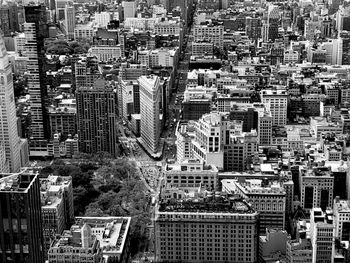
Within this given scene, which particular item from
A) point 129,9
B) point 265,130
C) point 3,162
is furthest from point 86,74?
point 129,9

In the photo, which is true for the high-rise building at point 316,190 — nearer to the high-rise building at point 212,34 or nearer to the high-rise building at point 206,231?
the high-rise building at point 206,231

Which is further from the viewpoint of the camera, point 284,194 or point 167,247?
point 284,194

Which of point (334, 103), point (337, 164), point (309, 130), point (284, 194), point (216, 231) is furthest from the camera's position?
point (334, 103)

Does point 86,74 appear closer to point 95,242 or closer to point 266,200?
point 266,200

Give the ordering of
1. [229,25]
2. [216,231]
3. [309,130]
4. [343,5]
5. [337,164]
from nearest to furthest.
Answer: [216,231] → [337,164] → [309,130] → [229,25] → [343,5]

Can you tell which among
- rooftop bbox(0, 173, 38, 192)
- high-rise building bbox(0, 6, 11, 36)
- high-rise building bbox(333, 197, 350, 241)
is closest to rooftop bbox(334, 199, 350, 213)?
high-rise building bbox(333, 197, 350, 241)

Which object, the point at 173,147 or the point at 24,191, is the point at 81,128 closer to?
the point at 173,147

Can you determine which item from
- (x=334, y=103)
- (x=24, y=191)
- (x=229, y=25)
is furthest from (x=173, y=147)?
(x=229, y=25)
